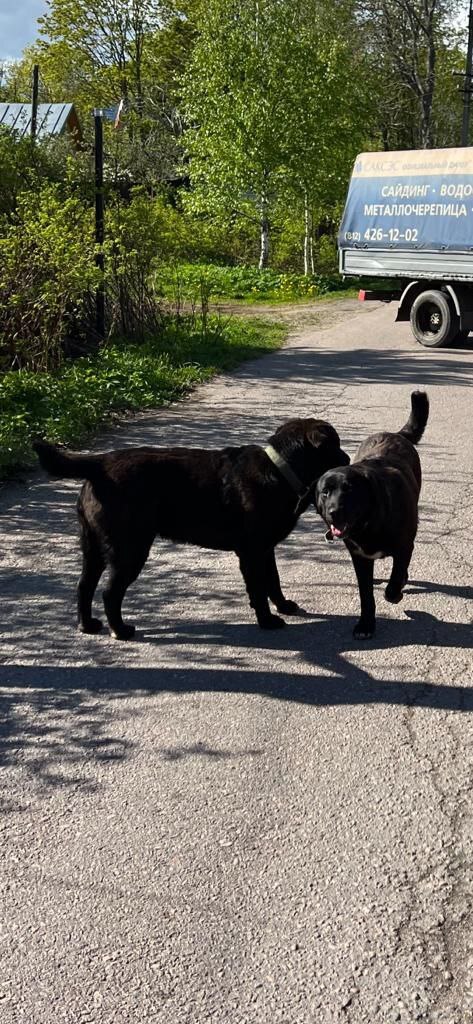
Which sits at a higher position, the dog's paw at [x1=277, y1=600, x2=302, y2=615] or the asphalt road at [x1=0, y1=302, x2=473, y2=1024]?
the dog's paw at [x1=277, y1=600, x2=302, y2=615]

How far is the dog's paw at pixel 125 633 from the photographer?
5066 mm

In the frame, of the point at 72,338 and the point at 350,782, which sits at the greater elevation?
the point at 72,338

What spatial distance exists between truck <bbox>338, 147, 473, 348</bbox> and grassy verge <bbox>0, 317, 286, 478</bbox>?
3107 millimetres

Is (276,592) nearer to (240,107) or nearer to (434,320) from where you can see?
(434,320)

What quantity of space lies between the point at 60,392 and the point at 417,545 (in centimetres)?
537

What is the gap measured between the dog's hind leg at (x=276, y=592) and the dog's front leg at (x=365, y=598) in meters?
0.43

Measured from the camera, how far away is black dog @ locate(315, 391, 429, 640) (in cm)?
460

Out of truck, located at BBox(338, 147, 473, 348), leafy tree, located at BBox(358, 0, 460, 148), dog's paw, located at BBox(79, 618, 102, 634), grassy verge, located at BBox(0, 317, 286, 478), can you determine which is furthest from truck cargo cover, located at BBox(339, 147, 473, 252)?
leafy tree, located at BBox(358, 0, 460, 148)

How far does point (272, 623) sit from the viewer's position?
16.9 ft

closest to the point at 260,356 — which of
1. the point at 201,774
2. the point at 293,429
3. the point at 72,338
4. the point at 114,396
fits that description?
the point at 72,338

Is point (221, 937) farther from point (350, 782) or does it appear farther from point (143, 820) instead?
point (350, 782)

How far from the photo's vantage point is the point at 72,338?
1392cm

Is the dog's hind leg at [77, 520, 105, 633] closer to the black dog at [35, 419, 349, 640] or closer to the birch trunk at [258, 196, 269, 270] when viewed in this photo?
the black dog at [35, 419, 349, 640]

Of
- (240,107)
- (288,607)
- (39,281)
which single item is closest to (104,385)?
(39,281)
